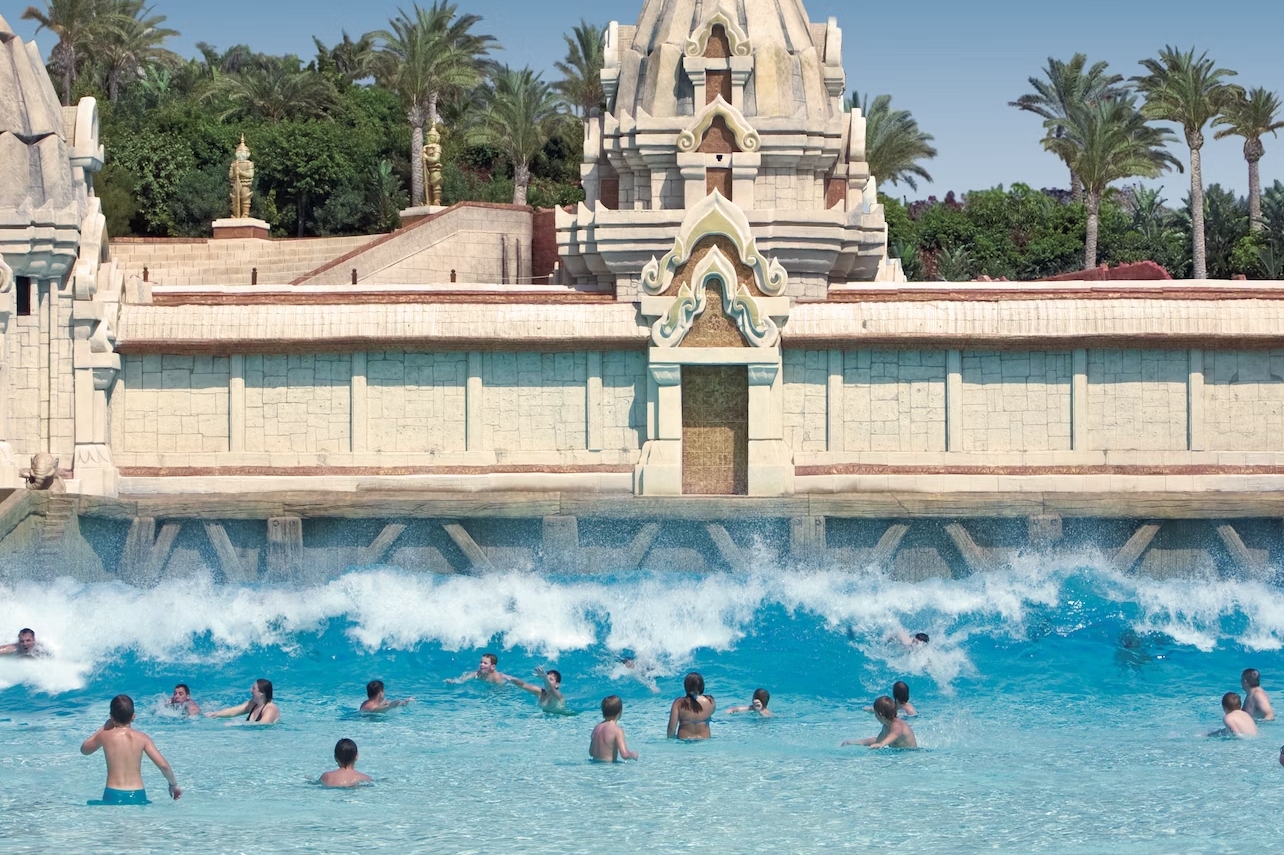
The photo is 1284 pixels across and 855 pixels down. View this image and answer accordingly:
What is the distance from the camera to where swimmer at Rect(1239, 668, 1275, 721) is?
2316cm

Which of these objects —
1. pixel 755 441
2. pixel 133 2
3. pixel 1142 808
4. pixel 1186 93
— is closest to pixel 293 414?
pixel 755 441

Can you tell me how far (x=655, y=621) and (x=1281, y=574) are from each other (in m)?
9.68

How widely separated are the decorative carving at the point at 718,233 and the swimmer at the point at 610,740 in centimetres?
1216

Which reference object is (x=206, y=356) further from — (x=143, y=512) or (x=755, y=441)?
(x=755, y=441)

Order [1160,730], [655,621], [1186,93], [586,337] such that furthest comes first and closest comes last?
[1186,93] < [586,337] < [655,621] < [1160,730]

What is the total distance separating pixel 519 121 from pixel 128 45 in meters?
17.6

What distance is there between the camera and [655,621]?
93.3 feet

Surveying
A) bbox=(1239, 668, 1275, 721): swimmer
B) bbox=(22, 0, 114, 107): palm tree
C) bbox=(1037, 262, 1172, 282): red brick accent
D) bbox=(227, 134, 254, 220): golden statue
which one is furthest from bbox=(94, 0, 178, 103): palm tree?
bbox=(1239, 668, 1275, 721): swimmer

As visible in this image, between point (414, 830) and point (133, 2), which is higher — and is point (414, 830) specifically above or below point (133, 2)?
below

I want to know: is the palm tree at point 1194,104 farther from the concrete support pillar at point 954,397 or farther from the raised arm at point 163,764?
the raised arm at point 163,764

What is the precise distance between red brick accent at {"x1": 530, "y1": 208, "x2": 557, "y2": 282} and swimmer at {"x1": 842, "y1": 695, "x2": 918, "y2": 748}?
103 ft

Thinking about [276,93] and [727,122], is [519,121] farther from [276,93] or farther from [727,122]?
[727,122]

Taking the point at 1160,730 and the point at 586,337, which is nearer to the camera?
the point at 1160,730

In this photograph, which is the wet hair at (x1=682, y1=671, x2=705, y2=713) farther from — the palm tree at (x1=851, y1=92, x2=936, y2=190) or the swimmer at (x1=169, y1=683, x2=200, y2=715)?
the palm tree at (x1=851, y1=92, x2=936, y2=190)
